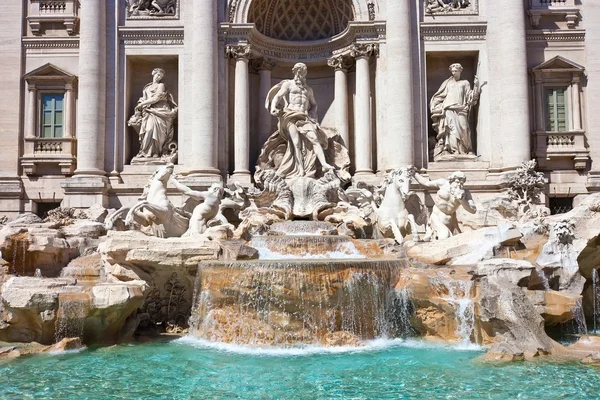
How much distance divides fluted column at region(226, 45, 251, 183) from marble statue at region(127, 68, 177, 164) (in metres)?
2.00

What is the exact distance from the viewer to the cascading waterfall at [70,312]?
9.37 m

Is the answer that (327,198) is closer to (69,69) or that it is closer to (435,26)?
(435,26)

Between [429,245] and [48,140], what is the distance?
12422 mm

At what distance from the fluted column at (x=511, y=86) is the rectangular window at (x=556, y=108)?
4.36ft

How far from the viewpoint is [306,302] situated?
9797mm

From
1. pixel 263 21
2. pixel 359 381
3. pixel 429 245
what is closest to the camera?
pixel 359 381

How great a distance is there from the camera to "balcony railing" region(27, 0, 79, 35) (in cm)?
1734

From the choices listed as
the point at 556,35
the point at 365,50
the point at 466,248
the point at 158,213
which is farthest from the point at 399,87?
the point at 158,213

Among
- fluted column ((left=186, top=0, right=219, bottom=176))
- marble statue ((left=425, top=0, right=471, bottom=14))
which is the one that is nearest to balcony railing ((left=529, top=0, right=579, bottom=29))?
marble statue ((left=425, top=0, right=471, bottom=14))

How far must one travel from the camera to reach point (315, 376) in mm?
7586

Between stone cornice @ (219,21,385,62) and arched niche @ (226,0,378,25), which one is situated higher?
arched niche @ (226,0,378,25)

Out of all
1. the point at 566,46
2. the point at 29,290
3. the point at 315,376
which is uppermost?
the point at 566,46

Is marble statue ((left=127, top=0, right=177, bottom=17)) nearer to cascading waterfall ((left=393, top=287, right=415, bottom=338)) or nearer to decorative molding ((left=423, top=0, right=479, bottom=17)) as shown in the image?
decorative molding ((left=423, top=0, right=479, bottom=17))

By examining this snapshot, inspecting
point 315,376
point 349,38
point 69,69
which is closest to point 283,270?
→ point 315,376
